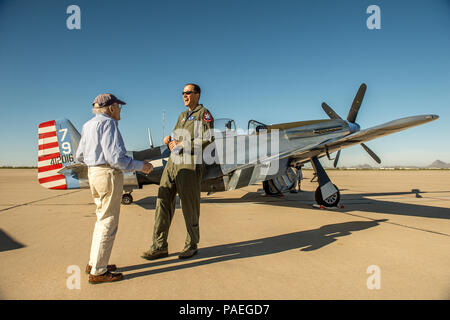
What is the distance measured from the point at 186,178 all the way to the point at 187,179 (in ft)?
0.06

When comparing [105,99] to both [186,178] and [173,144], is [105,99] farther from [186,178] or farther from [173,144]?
[186,178]

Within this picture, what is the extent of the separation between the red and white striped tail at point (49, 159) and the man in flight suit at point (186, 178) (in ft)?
16.7

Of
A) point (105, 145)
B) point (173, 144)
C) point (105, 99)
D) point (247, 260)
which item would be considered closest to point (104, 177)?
point (105, 145)

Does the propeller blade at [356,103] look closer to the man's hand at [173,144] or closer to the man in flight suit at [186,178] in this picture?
the man in flight suit at [186,178]

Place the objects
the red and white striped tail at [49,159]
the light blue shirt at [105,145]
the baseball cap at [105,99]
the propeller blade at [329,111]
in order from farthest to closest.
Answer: the propeller blade at [329,111], the red and white striped tail at [49,159], the baseball cap at [105,99], the light blue shirt at [105,145]

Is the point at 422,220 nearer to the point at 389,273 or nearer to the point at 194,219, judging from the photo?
the point at 389,273

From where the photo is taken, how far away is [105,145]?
8.28ft

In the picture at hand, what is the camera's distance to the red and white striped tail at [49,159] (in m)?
6.80

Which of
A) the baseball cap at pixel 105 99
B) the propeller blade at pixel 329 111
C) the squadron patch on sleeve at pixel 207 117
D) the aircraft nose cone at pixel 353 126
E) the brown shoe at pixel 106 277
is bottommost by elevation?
the brown shoe at pixel 106 277

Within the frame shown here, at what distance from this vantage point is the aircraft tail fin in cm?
681

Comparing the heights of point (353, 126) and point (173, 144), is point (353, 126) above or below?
above

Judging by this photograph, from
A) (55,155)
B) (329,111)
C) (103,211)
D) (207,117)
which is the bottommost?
(103,211)

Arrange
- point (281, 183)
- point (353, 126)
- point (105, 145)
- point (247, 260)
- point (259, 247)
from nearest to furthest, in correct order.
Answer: point (105, 145), point (247, 260), point (259, 247), point (353, 126), point (281, 183)

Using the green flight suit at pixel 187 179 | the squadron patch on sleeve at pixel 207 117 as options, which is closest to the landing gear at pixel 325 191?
the green flight suit at pixel 187 179
